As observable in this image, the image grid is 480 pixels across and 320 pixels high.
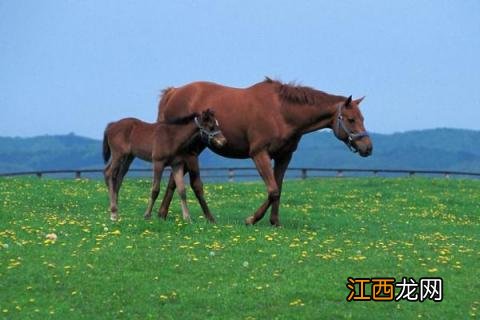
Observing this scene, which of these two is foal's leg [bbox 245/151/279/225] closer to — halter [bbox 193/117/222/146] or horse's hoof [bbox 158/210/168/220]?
halter [bbox 193/117/222/146]

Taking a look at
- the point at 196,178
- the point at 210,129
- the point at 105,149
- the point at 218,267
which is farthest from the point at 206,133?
the point at 218,267

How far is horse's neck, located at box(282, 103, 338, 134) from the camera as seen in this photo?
19445 millimetres

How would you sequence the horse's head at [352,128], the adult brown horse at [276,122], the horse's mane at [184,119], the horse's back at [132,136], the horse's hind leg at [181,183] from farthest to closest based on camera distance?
1. the horse's back at [132,136]
2. the horse's hind leg at [181,183]
3. the horse's mane at [184,119]
4. the adult brown horse at [276,122]
5. the horse's head at [352,128]

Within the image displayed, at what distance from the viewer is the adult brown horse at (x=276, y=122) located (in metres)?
19.3

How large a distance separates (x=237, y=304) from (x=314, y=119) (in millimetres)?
7393

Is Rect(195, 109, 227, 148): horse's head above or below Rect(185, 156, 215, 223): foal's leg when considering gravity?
above

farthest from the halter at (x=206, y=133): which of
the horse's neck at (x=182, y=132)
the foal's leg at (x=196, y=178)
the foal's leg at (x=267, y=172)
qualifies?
the foal's leg at (x=267, y=172)

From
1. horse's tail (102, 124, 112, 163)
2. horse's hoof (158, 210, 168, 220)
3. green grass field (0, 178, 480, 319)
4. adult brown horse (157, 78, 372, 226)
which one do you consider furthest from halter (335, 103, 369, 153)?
horse's tail (102, 124, 112, 163)

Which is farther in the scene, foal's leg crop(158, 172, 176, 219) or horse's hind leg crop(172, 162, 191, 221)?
foal's leg crop(158, 172, 176, 219)

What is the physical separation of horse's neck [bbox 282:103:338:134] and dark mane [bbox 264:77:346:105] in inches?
4.7

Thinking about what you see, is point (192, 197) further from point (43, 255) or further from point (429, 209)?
point (43, 255)

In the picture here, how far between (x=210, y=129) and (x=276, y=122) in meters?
1.44

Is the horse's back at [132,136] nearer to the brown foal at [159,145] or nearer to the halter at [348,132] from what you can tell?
the brown foal at [159,145]

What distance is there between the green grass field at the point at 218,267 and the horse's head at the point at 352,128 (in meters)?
1.93
